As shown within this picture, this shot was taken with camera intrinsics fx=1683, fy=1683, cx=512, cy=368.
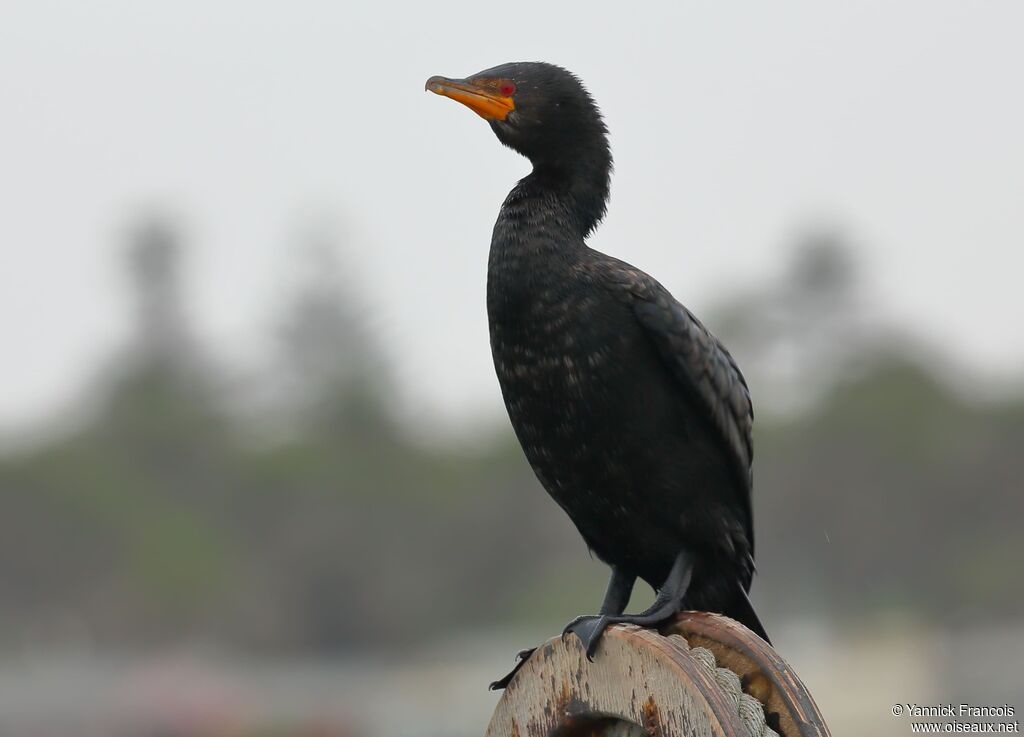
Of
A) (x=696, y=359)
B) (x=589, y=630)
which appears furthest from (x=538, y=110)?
(x=589, y=630)

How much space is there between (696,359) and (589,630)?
1059mm

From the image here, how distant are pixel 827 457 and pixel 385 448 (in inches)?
548

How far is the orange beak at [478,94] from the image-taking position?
217 inches

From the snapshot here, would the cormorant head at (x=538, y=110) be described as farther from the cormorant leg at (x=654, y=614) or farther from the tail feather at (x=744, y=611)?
the tail feather at (x=744, y=611)

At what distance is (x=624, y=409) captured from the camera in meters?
4.98

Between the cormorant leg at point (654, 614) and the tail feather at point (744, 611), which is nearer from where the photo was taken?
the cormorant leg at point (654, 614)

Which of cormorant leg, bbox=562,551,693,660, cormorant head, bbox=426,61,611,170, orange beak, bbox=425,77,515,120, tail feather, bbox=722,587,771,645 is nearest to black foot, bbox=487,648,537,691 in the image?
cormorant leg, bbox=562,551,693,660

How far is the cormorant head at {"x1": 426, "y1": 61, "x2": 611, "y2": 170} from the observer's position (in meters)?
5.48

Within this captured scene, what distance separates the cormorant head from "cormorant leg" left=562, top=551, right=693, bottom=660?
1362 mm

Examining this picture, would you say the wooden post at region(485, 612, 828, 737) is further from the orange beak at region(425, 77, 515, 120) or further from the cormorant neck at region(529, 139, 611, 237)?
the orange beak at region(425, 77, 515, 120)

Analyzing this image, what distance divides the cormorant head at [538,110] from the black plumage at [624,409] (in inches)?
9.1

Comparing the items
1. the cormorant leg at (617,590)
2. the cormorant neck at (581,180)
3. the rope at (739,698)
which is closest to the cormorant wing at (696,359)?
the cormorant neck at (581,180)

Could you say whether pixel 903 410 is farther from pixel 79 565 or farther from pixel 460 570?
pixel 79 565

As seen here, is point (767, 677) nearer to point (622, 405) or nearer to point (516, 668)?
point (516, 668)
